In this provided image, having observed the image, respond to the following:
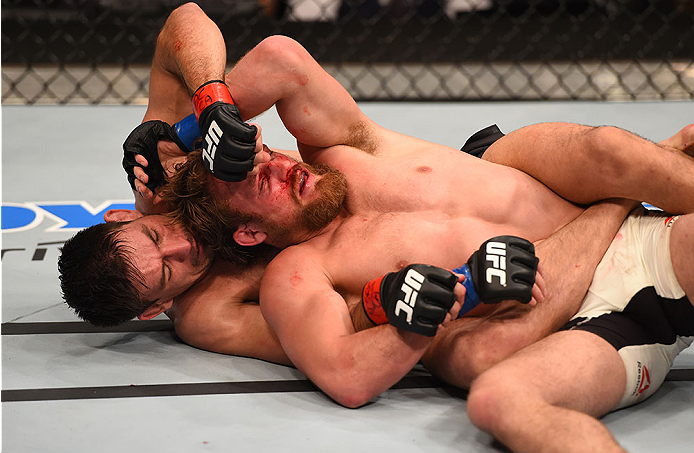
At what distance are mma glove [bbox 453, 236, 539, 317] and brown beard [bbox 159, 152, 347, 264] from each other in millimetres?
390

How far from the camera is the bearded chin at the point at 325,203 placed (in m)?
1.65

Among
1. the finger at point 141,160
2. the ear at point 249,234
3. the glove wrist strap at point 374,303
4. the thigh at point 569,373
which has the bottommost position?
the thigh at point 569,373

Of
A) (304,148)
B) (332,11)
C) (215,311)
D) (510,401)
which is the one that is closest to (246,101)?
(304,148)

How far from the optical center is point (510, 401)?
124 centimetres

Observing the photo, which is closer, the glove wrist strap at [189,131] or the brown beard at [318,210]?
the brown beard at [318,210]

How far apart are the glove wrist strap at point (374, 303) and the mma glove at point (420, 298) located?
0.05 m

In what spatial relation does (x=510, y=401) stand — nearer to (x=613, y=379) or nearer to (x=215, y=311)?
(x=613, y=379)

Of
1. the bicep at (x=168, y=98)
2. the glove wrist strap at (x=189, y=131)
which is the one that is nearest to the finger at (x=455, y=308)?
the glove wrist strap at (x=189, y=131)

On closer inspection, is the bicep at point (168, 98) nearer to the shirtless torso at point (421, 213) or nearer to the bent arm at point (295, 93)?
the bent arm at point (295, 93)

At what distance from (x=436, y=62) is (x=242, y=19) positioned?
1.15 meters

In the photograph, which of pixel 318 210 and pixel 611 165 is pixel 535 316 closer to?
pixel 611 165

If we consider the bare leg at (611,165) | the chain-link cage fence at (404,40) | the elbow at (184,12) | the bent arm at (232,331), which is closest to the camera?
the bare leg at (611,165)

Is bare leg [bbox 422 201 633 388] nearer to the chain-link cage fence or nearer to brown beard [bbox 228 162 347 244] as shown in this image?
brown beard [bbox 228 162 347 244]

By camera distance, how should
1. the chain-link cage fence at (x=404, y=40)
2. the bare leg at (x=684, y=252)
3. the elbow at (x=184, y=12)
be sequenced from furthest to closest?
1. the chain-link cage fence at (x=404, y=40)
2. the elbow at (x=184, y=12)
3. the bare leg at (x=684, y=252)
